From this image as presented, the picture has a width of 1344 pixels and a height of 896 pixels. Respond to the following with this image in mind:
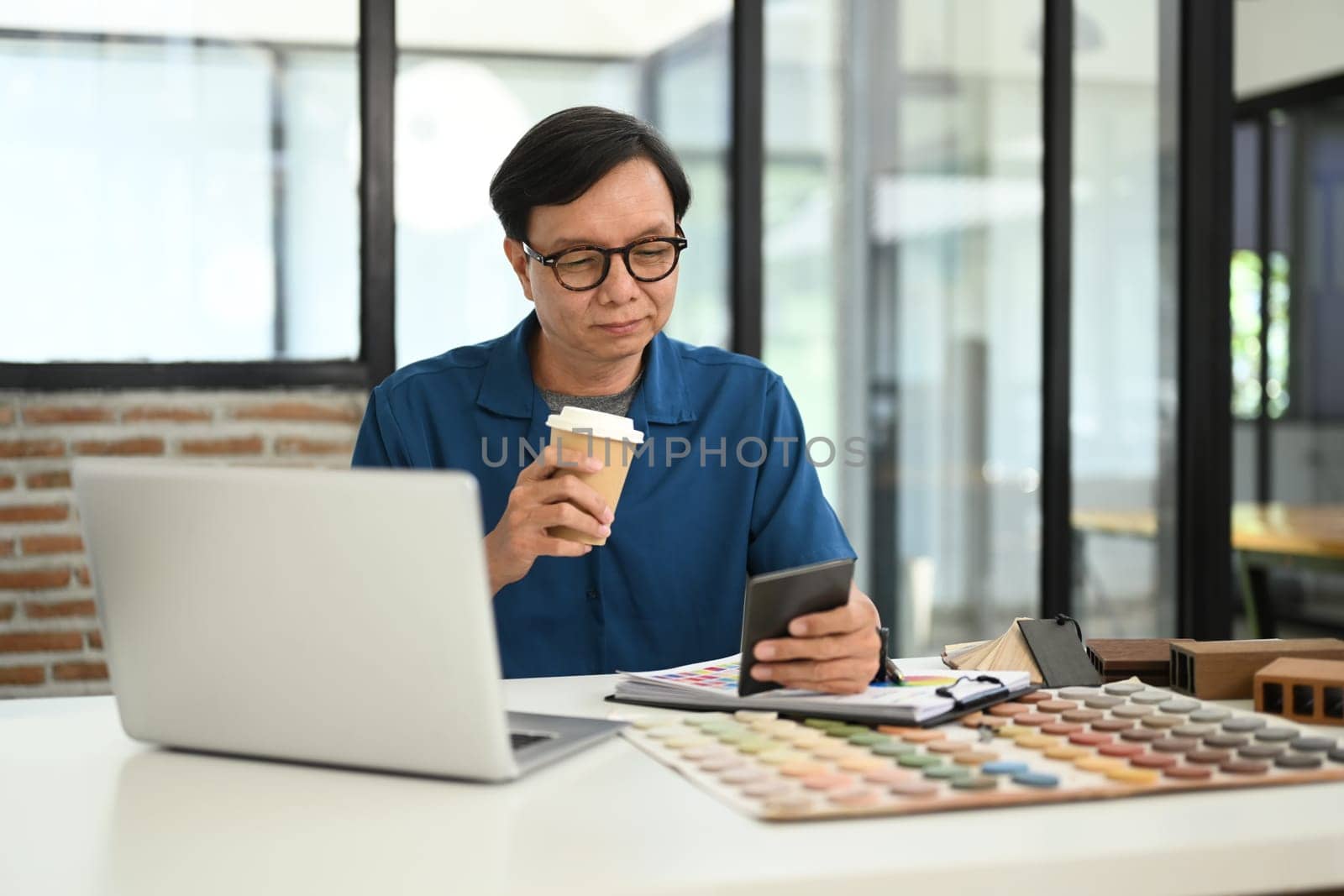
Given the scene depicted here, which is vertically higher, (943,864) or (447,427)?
(447,427)

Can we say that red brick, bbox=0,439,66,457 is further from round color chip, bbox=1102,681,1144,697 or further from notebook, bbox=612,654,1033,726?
round color chip, bbox=1102,681,1144,697

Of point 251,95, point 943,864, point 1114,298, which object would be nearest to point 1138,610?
point 1114,298

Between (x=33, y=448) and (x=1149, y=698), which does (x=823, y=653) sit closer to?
(x=1149, y=698)

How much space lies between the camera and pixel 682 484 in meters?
2.19

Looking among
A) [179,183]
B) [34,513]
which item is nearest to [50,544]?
[34,513]

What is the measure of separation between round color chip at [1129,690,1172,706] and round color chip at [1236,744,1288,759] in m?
0.19

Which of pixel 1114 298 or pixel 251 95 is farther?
pixel 1114 298

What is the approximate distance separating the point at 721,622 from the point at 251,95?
218 cm

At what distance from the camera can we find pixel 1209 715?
139cm

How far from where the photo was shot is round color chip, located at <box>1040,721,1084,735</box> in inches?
53.0

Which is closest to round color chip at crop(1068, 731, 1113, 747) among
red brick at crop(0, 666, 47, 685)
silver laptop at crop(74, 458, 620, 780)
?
silver laptop at crop(74, 458, 620, 780)

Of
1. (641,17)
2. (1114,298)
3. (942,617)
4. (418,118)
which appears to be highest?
(641,17)

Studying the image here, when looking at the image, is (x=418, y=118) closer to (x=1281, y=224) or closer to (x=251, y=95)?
(x=251, y=95)

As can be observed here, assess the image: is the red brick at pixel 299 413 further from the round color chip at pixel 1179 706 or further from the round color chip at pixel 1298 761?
the round color chip at pixel 1298 761
